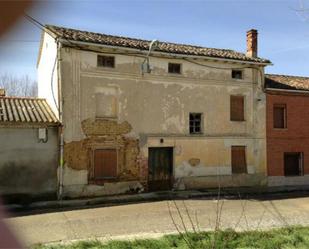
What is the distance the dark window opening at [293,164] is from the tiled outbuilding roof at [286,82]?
374cm

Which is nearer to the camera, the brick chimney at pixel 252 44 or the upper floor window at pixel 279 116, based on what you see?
the upper floor window at pixel 279 116

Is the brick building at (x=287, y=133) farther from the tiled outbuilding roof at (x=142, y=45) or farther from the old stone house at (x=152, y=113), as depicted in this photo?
the tiled outbuilding roof at (x=142, y=45)

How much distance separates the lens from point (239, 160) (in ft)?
71.7

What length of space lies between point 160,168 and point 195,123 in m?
3.04

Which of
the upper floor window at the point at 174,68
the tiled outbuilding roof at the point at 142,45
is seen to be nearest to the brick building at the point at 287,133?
the tiled outbuilding roof at the point at 142,45

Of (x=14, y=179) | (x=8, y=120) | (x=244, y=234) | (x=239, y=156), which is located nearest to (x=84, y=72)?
(x=8, y=120)

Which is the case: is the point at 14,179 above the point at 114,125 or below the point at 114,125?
below

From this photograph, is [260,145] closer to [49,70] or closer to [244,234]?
[49,70]

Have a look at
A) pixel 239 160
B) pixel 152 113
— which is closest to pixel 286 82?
pixel 239 160

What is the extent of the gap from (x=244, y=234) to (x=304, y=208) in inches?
288

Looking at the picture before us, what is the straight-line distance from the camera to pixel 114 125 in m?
18.5

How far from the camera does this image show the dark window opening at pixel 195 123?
68.6 feet

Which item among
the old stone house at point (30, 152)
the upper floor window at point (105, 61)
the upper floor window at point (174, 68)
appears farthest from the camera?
the upper floor window at point (174, 68)

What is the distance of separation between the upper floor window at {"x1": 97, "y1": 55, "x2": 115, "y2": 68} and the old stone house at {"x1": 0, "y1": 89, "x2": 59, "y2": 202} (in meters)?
3.21
